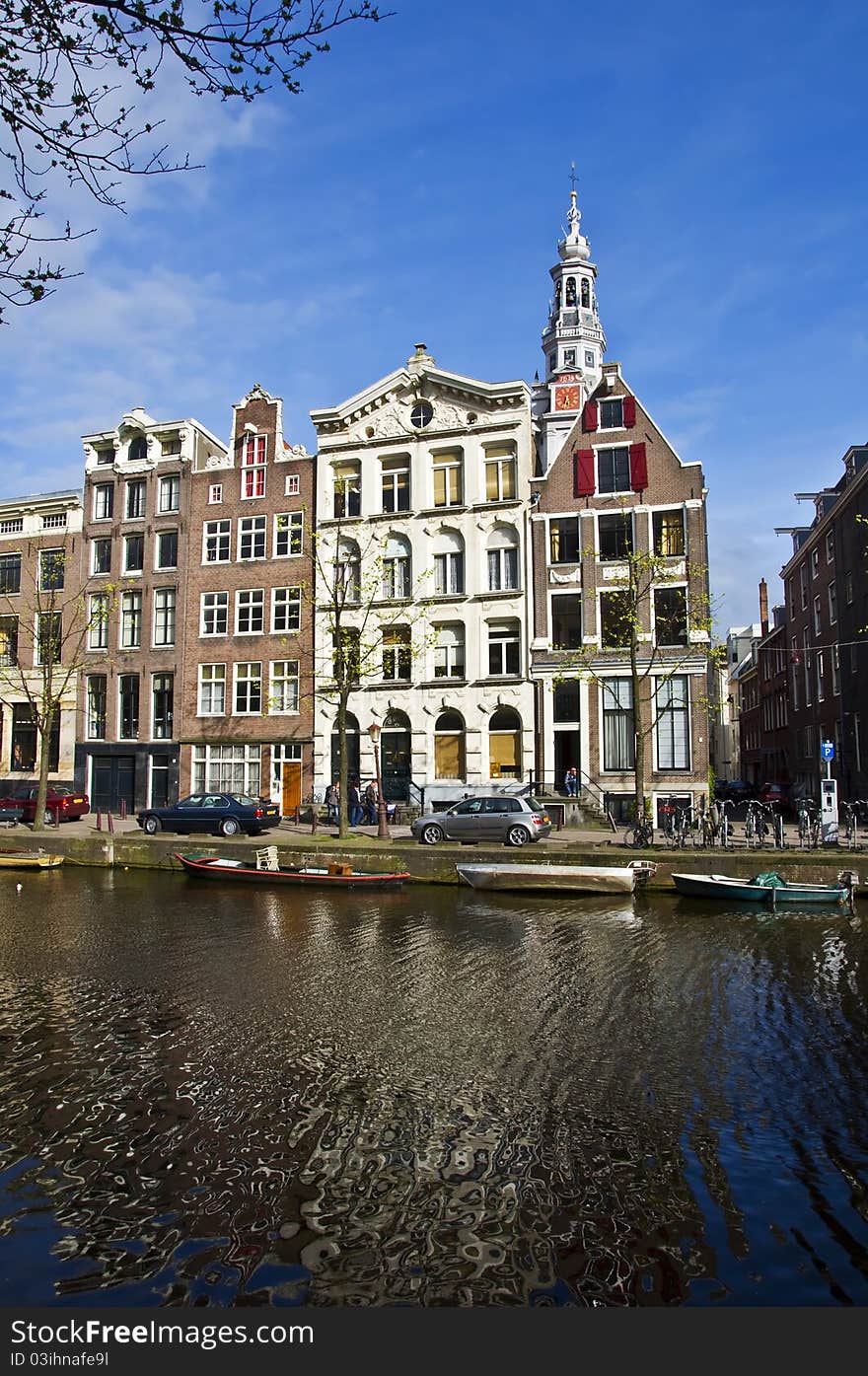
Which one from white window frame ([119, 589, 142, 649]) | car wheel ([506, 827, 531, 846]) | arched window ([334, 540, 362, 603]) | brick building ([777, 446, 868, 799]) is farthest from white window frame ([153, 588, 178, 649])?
brick building ([777, 446, 868, 799])

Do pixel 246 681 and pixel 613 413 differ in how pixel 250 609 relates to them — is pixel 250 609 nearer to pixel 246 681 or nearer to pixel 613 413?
pixel 246 681

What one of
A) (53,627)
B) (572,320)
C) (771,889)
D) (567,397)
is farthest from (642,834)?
(572,320)

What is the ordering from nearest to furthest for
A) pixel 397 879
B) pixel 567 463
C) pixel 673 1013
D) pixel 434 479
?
1. pixel 673 1013
2. pixel 397 879
3. pixel 567 463
4. pixel 434 479

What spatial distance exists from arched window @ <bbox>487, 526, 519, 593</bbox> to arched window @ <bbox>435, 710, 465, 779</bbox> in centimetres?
601

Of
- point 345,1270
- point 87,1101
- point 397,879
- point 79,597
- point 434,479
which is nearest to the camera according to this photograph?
point 345,1270

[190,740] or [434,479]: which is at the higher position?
[434,479]

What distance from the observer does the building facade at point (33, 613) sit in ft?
149

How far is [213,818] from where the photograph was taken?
33156 mm

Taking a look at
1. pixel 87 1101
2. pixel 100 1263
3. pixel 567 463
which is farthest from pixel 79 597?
pixel 100 1263

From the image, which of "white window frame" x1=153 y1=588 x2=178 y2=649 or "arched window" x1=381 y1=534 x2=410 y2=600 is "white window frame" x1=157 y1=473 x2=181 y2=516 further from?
"arched window" x1=381 y1=534 x2=410 y2=600

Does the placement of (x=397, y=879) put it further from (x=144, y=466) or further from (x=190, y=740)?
(x=144, y=466)

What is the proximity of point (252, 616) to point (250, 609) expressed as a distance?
1.32 feet

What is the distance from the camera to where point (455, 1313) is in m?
5.79

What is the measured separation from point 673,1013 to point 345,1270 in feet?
25.8
